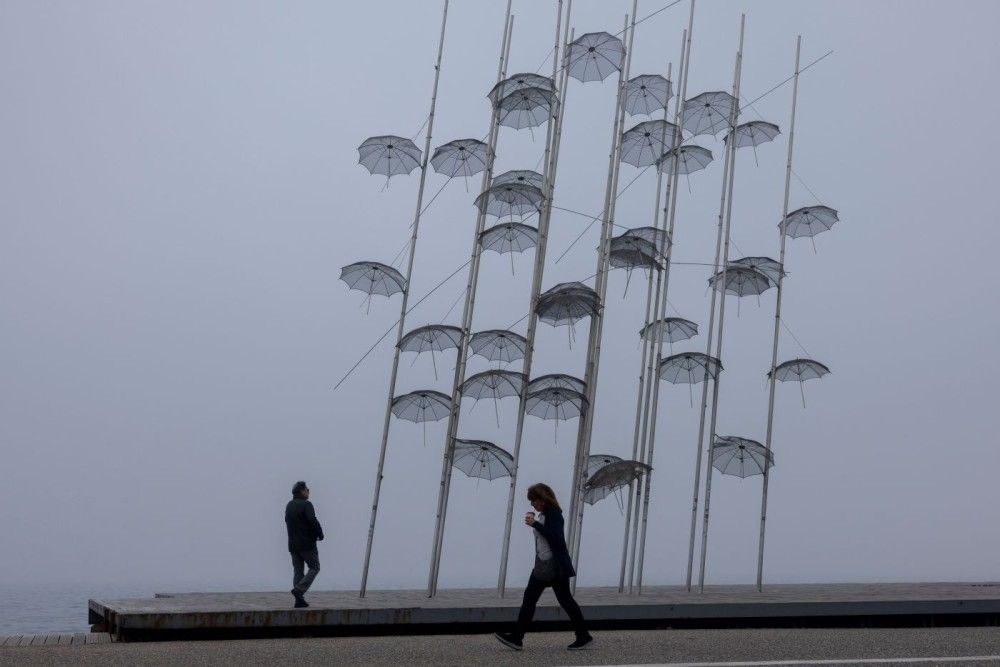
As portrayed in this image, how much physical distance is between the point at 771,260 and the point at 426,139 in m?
6.75

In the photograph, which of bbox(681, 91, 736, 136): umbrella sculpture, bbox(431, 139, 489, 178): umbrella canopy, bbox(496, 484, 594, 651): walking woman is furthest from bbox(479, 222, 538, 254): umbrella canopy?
bbox(496, 484, 594, 651): walking woman

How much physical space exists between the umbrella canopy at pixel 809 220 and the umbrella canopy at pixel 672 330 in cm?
267

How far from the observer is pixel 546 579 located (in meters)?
11.7

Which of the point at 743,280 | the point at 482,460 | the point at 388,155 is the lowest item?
the point at 482,460

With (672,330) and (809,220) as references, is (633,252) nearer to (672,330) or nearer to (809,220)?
(672,330)

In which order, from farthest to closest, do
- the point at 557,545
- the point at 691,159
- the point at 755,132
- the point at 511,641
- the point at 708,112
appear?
1. the point at 708,112
2. the point at 755,132
3. the point at 691,159
4. the point at 557,545
5. the point at 511,641

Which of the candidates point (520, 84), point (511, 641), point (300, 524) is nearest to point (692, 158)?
point (520, 84)

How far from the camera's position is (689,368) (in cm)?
2044

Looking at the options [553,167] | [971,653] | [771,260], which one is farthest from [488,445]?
[971,653]

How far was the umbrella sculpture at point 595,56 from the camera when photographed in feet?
64.3

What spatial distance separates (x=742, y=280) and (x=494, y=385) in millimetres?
5913

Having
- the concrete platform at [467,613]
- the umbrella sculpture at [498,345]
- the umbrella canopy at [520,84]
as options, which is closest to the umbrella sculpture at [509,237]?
the umbrella sculpture at [498,345]

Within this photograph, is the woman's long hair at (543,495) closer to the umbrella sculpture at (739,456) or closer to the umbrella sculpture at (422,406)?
the umbrella sculpture at (422,406)

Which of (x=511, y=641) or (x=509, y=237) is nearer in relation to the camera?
(x=511, y=641)
